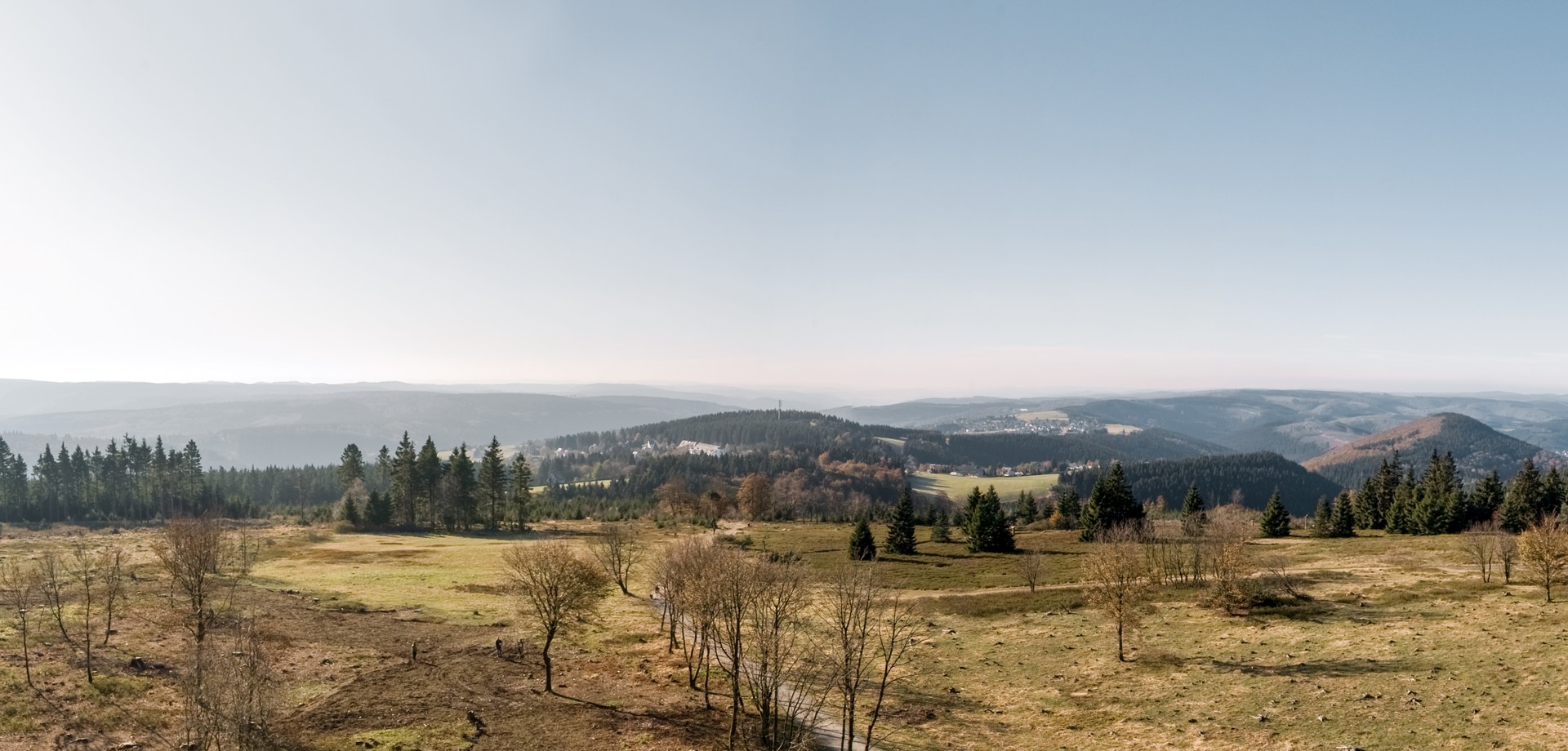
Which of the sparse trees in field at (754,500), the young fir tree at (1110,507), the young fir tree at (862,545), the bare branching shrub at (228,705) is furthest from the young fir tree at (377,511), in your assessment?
the young fir tree at (1110,507)

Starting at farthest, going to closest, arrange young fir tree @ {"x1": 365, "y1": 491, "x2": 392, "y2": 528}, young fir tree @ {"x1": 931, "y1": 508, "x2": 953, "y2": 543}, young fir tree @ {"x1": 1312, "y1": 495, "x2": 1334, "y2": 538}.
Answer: young fir tree @ {"x1": 365, "y1": 491, "x2": 392, "y2": 528}
young fir tree @ {"x1": 931, "y1": 508, "x2": 953, "y2": 543}
young fir tree @ {"x1": 1312, "y1": 495, "x2": 1334, "y2": 538}

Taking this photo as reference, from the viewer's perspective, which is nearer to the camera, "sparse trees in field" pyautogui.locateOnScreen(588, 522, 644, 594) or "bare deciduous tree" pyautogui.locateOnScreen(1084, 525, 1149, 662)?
"bare deciduous tree" pyautogui.locateOnScreen(1084, 525, 1149, 662)

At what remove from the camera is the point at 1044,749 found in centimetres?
3153

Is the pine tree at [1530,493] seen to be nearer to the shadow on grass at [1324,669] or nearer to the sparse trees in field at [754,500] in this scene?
the shadow on grass at [1324,669]

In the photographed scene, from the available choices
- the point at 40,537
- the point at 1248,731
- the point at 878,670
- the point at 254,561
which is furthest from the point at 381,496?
the point at 1248,731

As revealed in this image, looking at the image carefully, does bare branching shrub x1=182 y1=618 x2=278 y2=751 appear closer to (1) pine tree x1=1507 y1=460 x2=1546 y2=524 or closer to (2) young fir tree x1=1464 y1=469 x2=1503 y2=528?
(2) young fir tree x1=1464 y1=469 x2=1503 y2=528

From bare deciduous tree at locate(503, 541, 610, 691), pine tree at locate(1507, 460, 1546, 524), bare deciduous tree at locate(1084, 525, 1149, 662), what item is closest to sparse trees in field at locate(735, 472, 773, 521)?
bare deciduous tree at locate(503, 541, 610, 691)

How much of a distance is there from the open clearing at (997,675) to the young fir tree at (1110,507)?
28.6 metres

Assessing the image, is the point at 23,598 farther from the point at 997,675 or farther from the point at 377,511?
the point at 377,511

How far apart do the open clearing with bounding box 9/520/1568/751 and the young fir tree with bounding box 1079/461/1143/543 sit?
1128 inches

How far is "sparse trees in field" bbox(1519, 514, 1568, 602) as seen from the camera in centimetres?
4584

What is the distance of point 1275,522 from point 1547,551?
52.0 m

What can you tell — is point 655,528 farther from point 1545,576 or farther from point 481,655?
point 1545,576

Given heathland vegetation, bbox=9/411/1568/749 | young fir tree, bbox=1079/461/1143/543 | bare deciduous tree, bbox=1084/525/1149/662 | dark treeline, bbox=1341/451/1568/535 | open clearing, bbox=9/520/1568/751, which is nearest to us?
open clearing, bbox=9/520/1568/751
